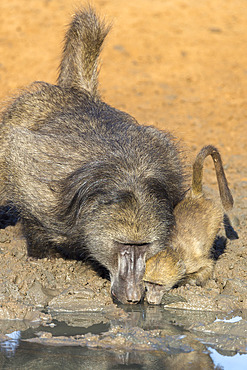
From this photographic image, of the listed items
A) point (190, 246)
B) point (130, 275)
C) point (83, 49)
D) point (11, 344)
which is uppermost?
point (83, 49)

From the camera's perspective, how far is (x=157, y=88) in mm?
13062

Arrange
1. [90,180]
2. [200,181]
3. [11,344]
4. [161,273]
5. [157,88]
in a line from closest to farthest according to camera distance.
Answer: [11,344], [161,273], [90,180], [200,181], [157,88]

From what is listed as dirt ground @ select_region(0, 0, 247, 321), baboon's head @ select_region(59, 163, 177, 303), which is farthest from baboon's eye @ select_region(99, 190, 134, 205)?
dirt ground @ select_region(0, 0, 247, 321)

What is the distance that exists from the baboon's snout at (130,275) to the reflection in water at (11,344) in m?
0.84

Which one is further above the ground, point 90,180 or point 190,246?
point 90,180

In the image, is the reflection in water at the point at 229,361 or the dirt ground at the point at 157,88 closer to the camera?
the reflection in water at the point at 229,361

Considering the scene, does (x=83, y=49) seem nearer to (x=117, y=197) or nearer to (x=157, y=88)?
(x=117, y=197)

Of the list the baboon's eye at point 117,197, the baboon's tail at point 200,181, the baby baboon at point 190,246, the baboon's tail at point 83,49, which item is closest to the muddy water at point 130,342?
the baby baboon at point 190,246

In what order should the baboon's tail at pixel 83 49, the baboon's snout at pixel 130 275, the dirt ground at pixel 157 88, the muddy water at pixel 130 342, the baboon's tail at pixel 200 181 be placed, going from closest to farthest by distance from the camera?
the muddy water at pixel 130 342 → the baboon's snout at pixel 130 275 → the dirt ground at pixel 157 88 → the baboon's tail at pixel 200 181 → the baboon's tail at pixel 83 49

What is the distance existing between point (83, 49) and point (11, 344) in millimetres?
3612

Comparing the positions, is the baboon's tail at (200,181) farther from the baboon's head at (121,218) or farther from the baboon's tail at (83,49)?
the baboon's tail at (83,49)

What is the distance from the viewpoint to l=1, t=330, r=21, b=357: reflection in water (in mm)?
3707

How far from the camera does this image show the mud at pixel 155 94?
15.6 feet

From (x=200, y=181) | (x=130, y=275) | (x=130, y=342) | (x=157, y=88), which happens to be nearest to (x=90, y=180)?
(x=130, y=275)
